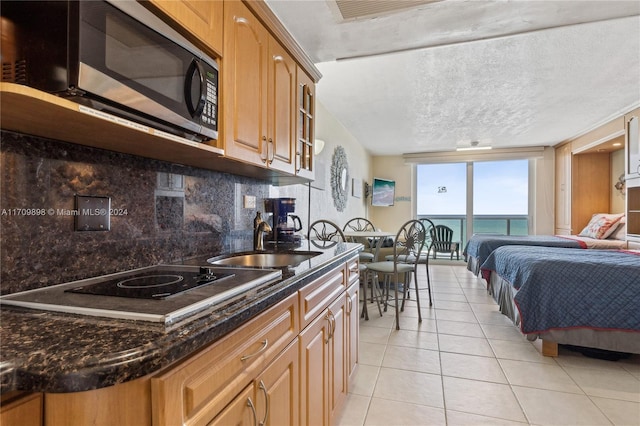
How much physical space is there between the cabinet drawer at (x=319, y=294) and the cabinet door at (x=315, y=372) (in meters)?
0.04

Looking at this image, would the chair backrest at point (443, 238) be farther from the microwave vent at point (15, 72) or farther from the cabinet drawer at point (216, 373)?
the microwave vent at point (15, 72)

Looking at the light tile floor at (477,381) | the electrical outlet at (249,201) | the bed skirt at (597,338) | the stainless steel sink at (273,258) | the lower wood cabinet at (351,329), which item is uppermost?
the electrical outlet at (249,201)

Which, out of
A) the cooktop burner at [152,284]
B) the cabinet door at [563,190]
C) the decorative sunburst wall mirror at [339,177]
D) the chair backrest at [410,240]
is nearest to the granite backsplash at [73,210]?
the cooktop burner at [152,284]

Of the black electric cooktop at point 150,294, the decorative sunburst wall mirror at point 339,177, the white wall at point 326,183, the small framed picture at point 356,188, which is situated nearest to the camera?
the black electric cooktop at point 150,294

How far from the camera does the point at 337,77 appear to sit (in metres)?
3.36

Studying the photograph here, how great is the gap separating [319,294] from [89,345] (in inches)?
37.2

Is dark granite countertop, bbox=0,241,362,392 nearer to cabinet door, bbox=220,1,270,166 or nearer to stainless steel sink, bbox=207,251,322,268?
cabinet door, bbox=220,1,270,166

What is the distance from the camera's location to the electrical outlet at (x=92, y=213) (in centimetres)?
105

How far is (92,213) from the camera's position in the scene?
109 cm

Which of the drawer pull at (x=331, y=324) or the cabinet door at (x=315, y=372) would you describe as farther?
the drawer pull at (x=331, y=324)

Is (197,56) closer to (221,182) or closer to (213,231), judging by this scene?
(221,182)

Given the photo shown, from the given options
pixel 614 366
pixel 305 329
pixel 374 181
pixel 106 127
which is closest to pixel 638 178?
pixel 614 366

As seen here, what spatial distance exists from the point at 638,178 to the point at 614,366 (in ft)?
9.31

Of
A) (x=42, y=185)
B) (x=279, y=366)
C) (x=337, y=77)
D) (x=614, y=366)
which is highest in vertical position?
(x=337, y=77)
